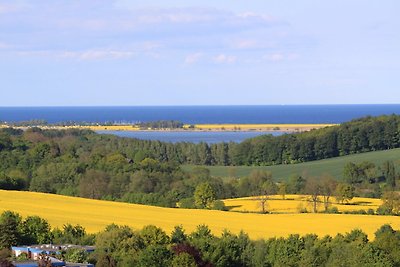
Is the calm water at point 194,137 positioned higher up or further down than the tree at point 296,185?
higher up

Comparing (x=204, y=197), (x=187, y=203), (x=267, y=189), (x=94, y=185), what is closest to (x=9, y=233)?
(x=204, y=197)

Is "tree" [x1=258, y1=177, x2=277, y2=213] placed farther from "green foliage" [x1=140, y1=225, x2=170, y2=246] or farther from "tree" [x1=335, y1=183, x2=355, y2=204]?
"green foliage" [x1=140, y1=225, x2=170, y2=246]

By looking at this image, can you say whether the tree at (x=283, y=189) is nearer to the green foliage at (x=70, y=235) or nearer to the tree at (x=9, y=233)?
the green foliage at (x=70, y=235)

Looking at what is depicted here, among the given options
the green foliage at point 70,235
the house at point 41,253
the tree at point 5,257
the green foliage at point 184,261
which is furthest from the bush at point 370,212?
the tree at point 5,257

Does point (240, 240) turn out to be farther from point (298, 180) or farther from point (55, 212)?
point (298, 180)

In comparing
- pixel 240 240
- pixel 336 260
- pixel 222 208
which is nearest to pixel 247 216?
pixel 222 208

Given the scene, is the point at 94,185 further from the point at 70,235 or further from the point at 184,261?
the point at 184,261
